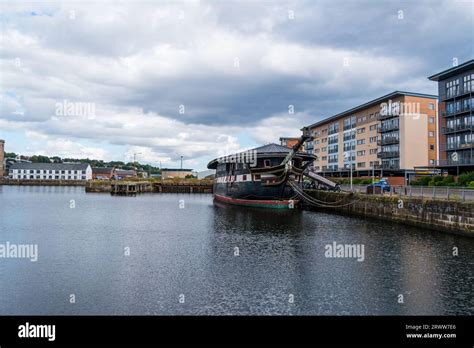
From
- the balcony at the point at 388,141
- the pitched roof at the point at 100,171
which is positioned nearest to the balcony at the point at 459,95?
the balcony at the point at 388,141

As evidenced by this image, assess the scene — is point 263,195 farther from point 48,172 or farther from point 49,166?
point 49,166

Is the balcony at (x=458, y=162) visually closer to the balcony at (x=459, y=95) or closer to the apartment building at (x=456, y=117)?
the apartment building at (x=456, y=117)

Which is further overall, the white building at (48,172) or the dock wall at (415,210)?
the white building at (48,172)

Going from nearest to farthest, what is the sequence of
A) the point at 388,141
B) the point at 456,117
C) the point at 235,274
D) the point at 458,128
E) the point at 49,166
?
the point at 235,274 < the point at 458,128 < the point at 456,117 < the point at 388,141 < the point at 49,166

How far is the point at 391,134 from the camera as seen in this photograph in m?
75.7

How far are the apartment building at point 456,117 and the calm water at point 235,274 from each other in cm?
3563

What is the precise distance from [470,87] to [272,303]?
192 feet

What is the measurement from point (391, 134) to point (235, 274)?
68896mm

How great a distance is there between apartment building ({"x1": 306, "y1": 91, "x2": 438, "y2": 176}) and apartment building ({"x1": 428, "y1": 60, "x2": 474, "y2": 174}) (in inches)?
339

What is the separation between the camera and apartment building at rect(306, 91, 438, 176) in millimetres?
71688

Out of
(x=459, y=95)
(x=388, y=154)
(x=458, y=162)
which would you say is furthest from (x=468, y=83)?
(x=388, y=154)

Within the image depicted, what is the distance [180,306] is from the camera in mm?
12438

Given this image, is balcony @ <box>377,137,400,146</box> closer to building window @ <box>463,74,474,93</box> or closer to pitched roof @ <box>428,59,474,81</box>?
pitched roof @ <box>428,59,474,81</box>

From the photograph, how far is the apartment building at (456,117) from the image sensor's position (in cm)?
5580
